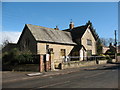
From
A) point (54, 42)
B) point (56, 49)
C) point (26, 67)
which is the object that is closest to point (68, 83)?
point (26, 67)

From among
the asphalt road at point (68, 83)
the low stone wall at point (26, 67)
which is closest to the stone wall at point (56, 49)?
the low stone wall at point (26, 67)

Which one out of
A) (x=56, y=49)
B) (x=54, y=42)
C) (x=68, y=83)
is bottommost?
(x=68, y=83)

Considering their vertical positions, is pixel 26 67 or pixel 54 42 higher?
pixel 54 42

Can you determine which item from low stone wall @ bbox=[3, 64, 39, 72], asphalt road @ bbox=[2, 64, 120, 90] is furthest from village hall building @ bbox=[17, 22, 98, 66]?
asphalt road @ bbox=[2, 64, 120, 90]

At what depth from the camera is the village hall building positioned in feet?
77.0

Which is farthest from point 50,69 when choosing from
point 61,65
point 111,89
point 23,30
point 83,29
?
point 83,29

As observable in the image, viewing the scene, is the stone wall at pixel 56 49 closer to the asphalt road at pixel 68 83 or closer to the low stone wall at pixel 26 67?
the low stone wall at pixel 26 67

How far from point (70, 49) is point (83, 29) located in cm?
725

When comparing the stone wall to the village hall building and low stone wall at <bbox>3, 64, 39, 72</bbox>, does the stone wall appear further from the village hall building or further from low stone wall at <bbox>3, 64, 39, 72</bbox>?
low stone wall at <bbox>3, 64, 39, 72</bbox>

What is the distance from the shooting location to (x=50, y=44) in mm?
25078

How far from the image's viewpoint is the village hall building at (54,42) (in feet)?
77.0

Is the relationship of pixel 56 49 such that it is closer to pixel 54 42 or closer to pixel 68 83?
pixel 54 42

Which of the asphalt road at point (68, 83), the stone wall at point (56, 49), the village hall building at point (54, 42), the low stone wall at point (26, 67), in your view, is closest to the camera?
the asphalt road at point (68, 83)

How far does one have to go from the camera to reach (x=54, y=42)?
25453mm
